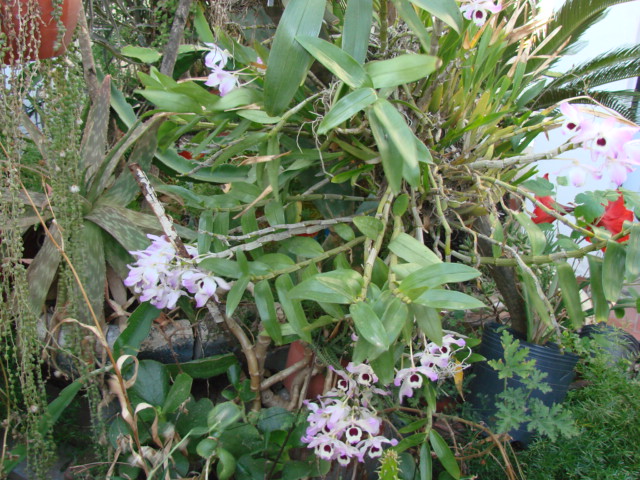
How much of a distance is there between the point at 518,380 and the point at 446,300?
57 centimetres

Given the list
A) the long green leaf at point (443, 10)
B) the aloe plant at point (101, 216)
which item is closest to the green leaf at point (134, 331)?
the aloe plant at point (101, 216)

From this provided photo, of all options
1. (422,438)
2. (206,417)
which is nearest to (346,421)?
(422,438)

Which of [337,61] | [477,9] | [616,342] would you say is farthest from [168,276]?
[616,342]

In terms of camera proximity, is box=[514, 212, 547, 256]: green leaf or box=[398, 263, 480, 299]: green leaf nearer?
box=[398, 263, 480, 299]: green leaf

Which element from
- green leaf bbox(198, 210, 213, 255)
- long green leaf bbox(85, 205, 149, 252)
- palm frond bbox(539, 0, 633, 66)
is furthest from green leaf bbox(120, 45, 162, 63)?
palm frond bbox(539, 0, 633, 66)

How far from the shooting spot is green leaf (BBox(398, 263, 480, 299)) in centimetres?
63

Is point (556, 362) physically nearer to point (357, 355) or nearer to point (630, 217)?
point (630, 217)

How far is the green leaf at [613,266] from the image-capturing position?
31.1 inches

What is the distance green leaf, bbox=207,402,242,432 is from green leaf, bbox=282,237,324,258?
1.02ft

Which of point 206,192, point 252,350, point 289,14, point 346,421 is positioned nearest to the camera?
point 289,14

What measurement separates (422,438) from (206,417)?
1.30 ft

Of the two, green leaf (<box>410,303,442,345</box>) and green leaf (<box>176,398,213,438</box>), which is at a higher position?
green leaf (<box>410,303,442,345</box>)

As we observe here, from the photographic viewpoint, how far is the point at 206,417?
0.96 m

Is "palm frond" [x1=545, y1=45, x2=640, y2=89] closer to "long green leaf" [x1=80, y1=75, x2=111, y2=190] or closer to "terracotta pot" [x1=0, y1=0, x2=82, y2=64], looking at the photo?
"long green leaf" [x1=80, y1=75, x2=111, y2=190]
